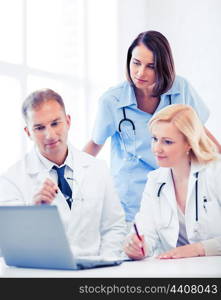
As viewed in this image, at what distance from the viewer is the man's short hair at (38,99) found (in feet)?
6.62

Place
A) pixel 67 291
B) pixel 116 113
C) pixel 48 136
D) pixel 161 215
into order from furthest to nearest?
pixel 116 113 → pixel 48 136 → pixel 161 215 → pixel 67 291

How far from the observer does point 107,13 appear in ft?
7.39

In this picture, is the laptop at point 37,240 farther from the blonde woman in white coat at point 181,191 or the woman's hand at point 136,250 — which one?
the blonde woman in white coat at point 181,191

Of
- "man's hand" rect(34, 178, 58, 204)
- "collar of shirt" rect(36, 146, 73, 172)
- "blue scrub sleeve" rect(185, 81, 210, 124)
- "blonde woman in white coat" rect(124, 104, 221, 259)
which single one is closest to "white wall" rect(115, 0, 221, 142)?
"blue scrub sleeve" rect(185, 81, 210, 124)

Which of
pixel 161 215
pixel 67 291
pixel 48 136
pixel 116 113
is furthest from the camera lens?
pixel 116 113

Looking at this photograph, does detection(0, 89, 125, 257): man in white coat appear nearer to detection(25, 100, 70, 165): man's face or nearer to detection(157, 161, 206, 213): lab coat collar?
detection(25, 100, 70, 165): man's face

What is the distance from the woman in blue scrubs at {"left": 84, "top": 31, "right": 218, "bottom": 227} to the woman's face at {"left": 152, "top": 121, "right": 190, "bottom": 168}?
0.43 ft

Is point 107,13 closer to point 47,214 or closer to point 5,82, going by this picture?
point 5,82

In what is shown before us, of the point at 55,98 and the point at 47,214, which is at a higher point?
the point at 55,98

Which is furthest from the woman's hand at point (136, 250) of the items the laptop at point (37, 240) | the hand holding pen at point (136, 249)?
the laptop at point (37, 240)

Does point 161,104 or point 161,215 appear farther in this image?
point 161,104

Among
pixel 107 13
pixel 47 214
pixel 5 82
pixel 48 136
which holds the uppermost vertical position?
pixel 107 13

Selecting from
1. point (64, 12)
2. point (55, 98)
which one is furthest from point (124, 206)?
point (64, 12)

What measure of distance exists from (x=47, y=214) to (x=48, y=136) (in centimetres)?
74
